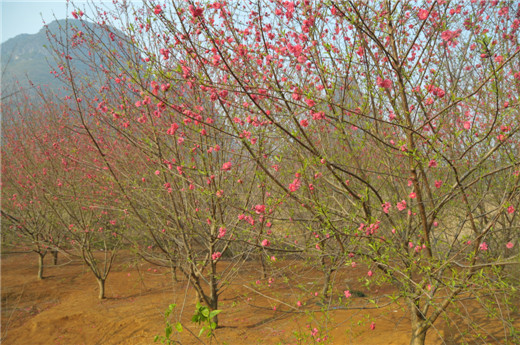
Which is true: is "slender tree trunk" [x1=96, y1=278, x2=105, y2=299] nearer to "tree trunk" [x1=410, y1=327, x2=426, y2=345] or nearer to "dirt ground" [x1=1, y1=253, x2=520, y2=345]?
"dirt ground" [x1=1, y1=253, x2=520, y2=345]

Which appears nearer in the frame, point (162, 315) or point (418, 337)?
point (418, 337)

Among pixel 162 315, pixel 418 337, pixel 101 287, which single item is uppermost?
pixel 418 337

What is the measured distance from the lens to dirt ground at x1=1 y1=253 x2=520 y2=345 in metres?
4.81

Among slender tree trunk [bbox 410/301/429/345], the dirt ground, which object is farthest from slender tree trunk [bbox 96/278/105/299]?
slender tree trunk [bbox 410/301/429/345]

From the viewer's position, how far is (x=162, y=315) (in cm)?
589

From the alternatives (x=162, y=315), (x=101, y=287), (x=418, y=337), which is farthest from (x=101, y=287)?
(x=418, y=337)

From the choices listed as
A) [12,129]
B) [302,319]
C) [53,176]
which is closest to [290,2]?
[302,319]

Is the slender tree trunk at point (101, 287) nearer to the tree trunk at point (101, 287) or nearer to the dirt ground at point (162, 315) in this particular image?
the tree trunk at point (101, 287)

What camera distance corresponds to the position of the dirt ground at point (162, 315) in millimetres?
4812

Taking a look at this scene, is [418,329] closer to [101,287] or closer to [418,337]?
[418,337]

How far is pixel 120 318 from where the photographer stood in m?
6.77

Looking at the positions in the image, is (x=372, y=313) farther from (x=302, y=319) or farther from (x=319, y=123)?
(x=319, y=123)

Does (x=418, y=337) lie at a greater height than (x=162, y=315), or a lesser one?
greater

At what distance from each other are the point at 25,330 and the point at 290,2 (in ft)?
26.4
